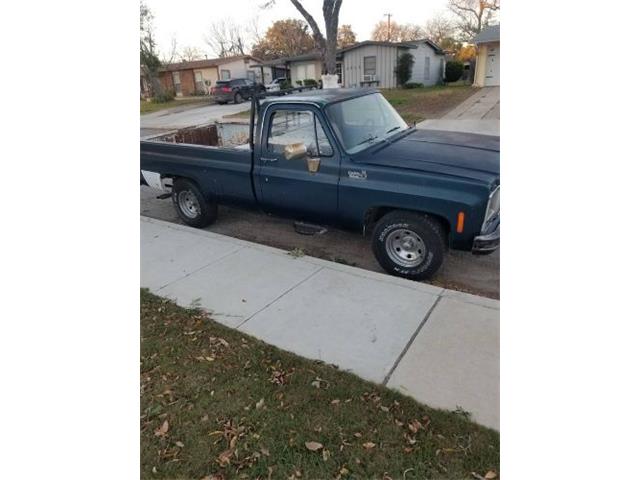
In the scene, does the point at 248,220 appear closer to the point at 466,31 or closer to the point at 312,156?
the point at 312,156

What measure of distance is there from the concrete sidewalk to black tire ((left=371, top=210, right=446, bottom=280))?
20 cm

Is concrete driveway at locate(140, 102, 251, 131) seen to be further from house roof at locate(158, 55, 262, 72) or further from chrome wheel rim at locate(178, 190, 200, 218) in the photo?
house roof at locate(158, 55, 262, 72)

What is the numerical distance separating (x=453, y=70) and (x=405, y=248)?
30.9m

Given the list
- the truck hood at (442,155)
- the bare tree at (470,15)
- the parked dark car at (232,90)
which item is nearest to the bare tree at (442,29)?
the bare tree at (470,15)

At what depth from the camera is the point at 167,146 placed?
596 centimetres

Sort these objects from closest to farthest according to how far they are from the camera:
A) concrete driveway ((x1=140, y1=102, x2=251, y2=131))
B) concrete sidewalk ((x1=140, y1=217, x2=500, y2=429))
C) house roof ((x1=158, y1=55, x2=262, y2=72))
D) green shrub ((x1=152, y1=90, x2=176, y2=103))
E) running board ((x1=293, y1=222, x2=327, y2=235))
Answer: concrete sidewalk ((x1=140, y1=217, x2=500, y2=429)) → running board ((x1=293, y1=222, x2=327, y2=235)) → concrete driveway ((x1=140, y1=102, x2=251, y2=131)) → green shrub ((x1=152, y1=90, x2=176, y2=103)) → house roof ((x1=158, y1=55, x2=262, y2=72))

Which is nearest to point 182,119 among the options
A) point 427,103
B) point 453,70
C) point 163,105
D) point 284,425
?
point 427,103

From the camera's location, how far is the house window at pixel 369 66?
29.4 metres

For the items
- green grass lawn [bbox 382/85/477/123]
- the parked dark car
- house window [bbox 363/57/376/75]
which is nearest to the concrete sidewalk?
green grass lawn [bbox 382/85/477/123]

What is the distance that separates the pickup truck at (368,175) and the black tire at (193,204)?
0.82 ft

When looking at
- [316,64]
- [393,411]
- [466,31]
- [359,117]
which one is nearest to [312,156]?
[359,117]

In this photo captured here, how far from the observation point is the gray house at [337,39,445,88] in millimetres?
28797

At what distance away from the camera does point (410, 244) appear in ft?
14.4

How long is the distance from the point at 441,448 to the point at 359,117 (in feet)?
11.7
